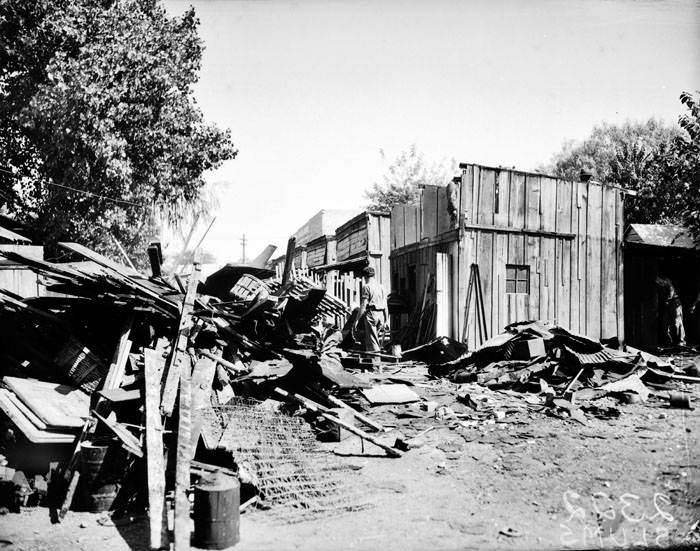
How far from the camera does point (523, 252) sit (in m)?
13.1

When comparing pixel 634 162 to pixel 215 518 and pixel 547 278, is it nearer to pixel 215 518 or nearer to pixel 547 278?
pixel 547 278

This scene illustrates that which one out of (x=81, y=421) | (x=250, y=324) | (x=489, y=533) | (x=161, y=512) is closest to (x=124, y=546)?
(x=161, y=512)

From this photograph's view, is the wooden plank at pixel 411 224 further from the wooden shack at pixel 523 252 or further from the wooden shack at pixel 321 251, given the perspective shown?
the wooden shack at pixel 321 251

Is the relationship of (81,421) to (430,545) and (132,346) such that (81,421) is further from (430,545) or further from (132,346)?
(430,545)

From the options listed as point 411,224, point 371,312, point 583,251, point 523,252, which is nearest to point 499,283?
point 523,252

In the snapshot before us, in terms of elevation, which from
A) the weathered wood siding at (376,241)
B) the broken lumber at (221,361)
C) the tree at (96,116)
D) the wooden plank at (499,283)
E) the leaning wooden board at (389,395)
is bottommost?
the leaning wooden board at (389,395)

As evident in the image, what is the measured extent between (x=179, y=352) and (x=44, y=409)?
154cm

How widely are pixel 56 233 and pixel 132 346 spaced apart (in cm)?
837

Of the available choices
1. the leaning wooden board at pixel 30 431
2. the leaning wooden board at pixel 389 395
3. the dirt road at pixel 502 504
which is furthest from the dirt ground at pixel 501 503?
the leaning wooden board at pixel 389 395

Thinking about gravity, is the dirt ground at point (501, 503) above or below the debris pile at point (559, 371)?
below

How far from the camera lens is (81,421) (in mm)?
5594

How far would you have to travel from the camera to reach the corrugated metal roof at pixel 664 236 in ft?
52.2

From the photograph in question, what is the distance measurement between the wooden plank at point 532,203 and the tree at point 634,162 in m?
4.21

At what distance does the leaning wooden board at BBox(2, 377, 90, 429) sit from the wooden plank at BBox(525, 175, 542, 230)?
10.9m
